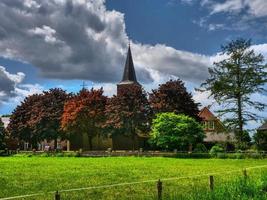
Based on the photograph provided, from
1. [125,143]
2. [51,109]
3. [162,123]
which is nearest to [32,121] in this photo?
[51,109]

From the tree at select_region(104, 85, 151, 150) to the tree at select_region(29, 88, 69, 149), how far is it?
11361 mm

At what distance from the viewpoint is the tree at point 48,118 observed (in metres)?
82.8

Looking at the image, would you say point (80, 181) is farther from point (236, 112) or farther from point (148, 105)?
point (148, 105)

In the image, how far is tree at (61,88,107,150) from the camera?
253ft

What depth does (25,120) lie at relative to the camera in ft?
299

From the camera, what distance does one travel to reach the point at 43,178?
27094 mm

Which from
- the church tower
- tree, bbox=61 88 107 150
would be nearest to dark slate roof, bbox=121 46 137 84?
the church tower

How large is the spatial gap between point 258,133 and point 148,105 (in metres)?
16.5

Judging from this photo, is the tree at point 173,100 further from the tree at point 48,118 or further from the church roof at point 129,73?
the church roof at point 129,73

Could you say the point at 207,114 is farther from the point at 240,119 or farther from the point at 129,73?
the point at 240,119

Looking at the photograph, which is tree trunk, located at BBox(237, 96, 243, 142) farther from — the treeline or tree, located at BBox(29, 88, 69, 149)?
Answer: tree, located at BBox(29, 88, 69, 149)

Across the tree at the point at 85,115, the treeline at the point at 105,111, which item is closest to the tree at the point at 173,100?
the treeline at the point at 105,111

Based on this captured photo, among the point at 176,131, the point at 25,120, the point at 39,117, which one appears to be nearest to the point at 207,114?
the point at 176,131

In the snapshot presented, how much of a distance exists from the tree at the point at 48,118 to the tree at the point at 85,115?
4271mm
